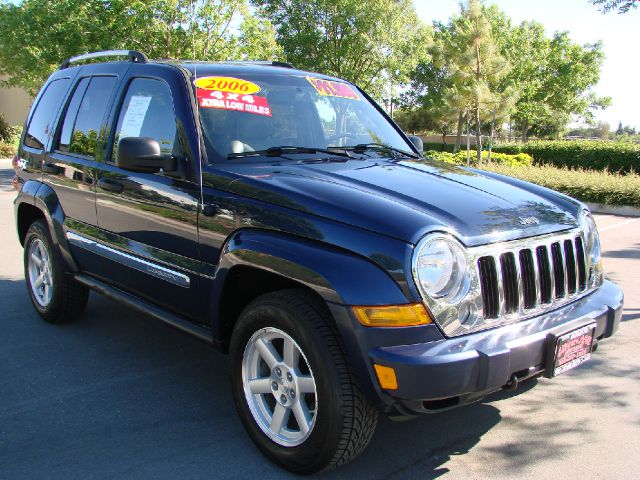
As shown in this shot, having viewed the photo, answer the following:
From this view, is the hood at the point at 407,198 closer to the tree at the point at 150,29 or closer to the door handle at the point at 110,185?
the door handle at the point at 110,185

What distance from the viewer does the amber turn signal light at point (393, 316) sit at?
2.54 metres

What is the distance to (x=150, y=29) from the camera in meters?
19.1

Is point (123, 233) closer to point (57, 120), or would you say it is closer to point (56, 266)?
point (56, 266)

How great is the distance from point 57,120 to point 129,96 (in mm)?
1150

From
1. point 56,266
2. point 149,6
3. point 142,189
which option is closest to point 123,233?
point 142,189

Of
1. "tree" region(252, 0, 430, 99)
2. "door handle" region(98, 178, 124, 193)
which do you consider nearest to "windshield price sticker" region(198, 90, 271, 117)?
"door handle" region(98, 178, 124, 193)

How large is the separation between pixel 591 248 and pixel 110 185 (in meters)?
2.96

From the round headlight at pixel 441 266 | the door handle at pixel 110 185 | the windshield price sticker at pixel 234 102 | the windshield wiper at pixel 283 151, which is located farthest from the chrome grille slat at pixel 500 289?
the door handle at pixel 110 185

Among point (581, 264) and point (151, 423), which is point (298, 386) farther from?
point (581, 264)

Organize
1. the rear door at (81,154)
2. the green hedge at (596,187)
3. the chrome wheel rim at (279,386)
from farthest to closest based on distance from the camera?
the green hedge at (596,187)
the rear door at (81,154)
the chrome wheel rim at (279,386)

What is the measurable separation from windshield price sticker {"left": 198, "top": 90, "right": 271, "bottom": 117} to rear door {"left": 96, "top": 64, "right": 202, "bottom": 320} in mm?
111

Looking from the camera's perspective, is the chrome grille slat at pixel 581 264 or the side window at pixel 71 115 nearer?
the chrome grille slat at pixel 581 264

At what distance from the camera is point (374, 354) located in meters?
2.53

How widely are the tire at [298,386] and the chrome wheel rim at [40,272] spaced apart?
8.61ft
